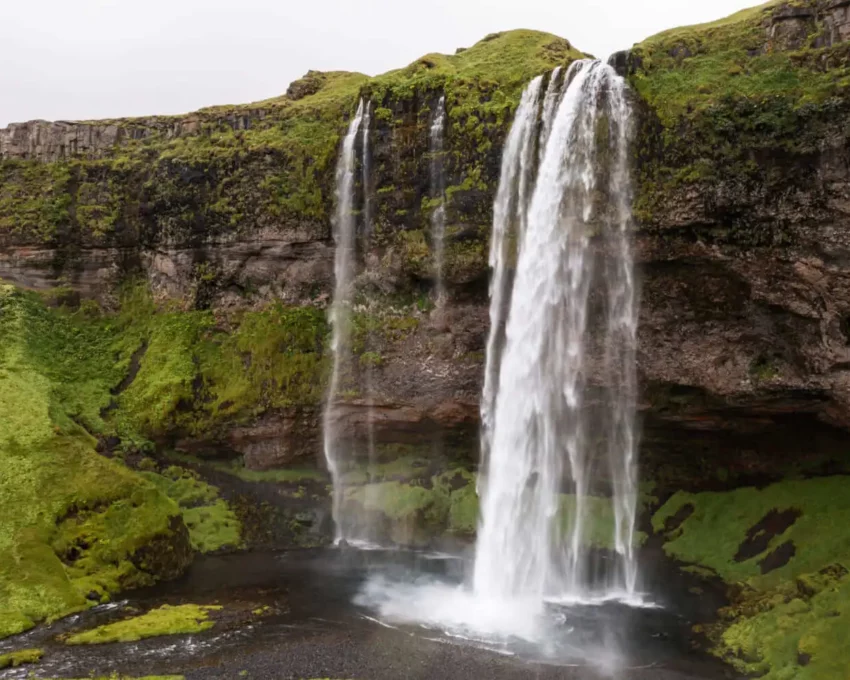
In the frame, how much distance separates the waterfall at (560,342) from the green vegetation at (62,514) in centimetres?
1472

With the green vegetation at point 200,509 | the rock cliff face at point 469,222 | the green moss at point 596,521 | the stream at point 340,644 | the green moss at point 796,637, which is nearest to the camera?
the green moss at point 796,637

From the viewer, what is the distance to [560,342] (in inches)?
1289

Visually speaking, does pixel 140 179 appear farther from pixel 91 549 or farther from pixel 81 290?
pixel 91 549

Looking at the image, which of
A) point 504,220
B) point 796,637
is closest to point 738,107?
point 504,220

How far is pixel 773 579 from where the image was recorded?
27.8 m

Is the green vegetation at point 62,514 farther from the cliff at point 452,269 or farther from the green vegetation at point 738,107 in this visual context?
the green vegetation at point 738,107

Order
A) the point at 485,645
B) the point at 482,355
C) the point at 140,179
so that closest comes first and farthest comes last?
the point at 485,645
the point at 482,355
the point at 140,179

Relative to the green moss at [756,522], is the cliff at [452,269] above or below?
above

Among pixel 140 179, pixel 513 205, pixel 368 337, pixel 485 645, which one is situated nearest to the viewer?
pixel 485 645

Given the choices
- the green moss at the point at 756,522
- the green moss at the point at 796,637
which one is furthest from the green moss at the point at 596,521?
the green moss at the point at 796,637

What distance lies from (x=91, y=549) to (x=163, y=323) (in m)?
20.0

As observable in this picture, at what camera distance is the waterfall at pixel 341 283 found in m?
40.1

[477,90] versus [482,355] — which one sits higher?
[477,90]

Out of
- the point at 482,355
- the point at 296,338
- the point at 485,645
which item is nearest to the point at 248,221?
the point at 296,338
